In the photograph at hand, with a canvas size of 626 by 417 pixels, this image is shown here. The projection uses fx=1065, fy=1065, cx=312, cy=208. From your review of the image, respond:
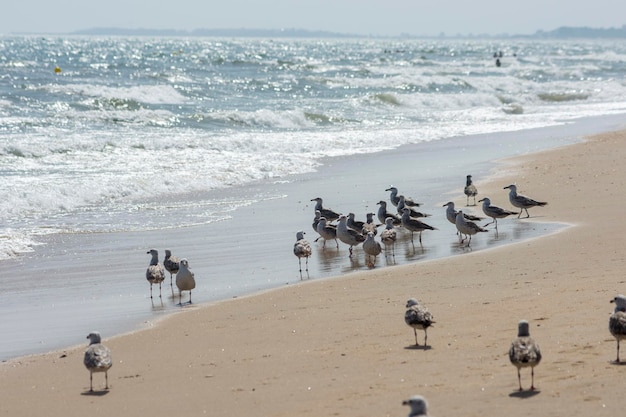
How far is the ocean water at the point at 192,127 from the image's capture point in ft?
64.6

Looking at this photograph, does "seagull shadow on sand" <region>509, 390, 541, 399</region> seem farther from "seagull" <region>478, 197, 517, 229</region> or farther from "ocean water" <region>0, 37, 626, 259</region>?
"ocean water" <region>0, 37, 626, 259</region>

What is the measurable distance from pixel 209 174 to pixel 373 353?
15198 mm

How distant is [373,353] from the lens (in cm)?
878

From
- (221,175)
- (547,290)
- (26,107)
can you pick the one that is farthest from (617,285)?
(26,107)

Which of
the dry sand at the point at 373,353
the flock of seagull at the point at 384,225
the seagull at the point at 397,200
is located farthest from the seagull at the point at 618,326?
the seagull at the point at 397,200

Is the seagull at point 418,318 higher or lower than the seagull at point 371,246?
higher

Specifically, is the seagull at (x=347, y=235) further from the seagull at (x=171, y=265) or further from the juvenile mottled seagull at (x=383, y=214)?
the seagull at (x=171, y=265)

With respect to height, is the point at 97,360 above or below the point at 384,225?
above

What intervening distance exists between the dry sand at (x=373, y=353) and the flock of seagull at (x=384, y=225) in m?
1.10

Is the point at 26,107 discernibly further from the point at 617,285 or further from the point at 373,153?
the point at 617,285

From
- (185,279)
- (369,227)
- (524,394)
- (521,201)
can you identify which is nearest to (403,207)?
(369,227)

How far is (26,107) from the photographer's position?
38844 millimetres

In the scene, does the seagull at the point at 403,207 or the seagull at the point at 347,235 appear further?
the seagull at the point at 403,207

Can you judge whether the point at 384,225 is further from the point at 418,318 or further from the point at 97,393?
the point at 97,393
